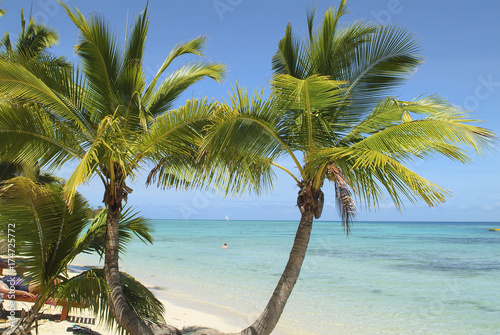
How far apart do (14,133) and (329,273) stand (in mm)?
16180

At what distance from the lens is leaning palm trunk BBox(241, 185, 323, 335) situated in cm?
504

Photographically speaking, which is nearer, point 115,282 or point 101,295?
point 115,282

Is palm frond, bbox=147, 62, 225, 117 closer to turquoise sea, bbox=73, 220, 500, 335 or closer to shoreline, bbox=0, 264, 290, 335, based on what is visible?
turquoise sea, bbox=73, 220, 500, 335

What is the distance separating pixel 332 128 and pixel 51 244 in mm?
4145

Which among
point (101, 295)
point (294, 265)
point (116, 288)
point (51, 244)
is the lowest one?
point (101, 295)

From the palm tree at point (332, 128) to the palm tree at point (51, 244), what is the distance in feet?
6.01

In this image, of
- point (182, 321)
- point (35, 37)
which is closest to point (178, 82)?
point (182, 321)

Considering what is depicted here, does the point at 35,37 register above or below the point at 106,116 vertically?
above

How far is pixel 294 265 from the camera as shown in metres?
5.11

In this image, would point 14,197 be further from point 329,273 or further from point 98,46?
point 329,273

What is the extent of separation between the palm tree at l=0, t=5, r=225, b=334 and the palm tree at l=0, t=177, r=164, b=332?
0.32 m

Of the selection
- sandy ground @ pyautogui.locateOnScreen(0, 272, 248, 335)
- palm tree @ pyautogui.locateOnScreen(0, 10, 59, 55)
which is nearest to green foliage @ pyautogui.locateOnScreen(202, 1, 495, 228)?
sandy ground @ pyautogui.locateOnScreen(0, 272, 248, 335)

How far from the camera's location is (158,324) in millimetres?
5523

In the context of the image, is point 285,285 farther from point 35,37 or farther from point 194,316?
point 35,37
